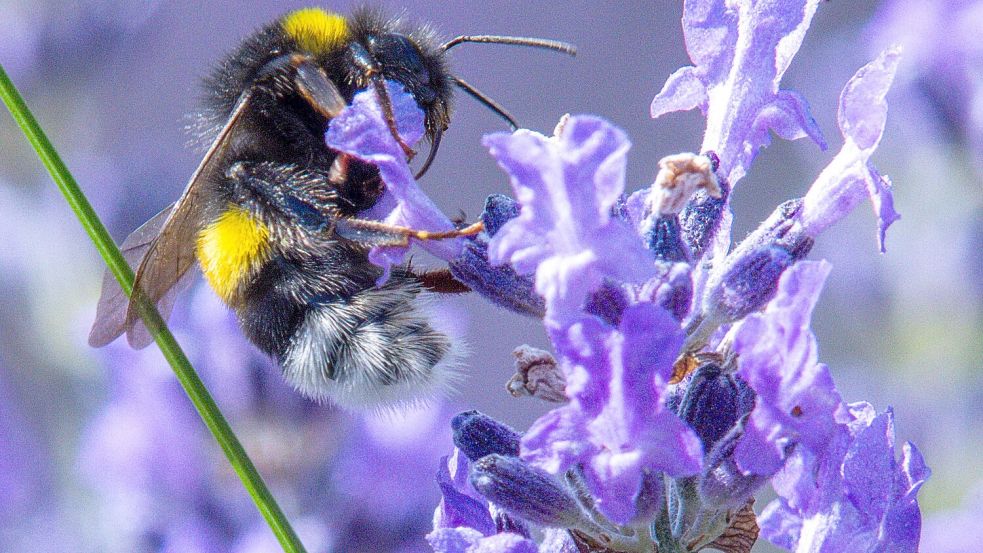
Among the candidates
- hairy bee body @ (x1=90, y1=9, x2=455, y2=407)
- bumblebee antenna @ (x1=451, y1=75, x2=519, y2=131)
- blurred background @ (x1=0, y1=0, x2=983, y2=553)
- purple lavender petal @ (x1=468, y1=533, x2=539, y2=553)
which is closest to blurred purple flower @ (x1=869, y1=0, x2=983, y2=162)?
blurred background @ (x1=0, y1=0, x2=983, y2=553)

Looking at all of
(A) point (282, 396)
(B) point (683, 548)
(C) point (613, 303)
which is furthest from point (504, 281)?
(A) point (282, 396)

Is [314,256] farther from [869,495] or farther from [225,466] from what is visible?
[225,466]

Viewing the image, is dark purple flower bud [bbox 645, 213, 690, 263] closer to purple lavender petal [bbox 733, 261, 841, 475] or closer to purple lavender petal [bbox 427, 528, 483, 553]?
purple lavender petal [bbox 733, 261, 841, 475]

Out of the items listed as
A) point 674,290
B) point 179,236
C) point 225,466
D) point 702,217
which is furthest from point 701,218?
point 225,466

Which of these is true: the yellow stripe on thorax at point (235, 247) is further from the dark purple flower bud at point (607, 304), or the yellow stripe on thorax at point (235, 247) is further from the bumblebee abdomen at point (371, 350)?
the dark purple flower bud at point (607, 304)

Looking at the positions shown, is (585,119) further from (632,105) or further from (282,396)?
(632,105)
